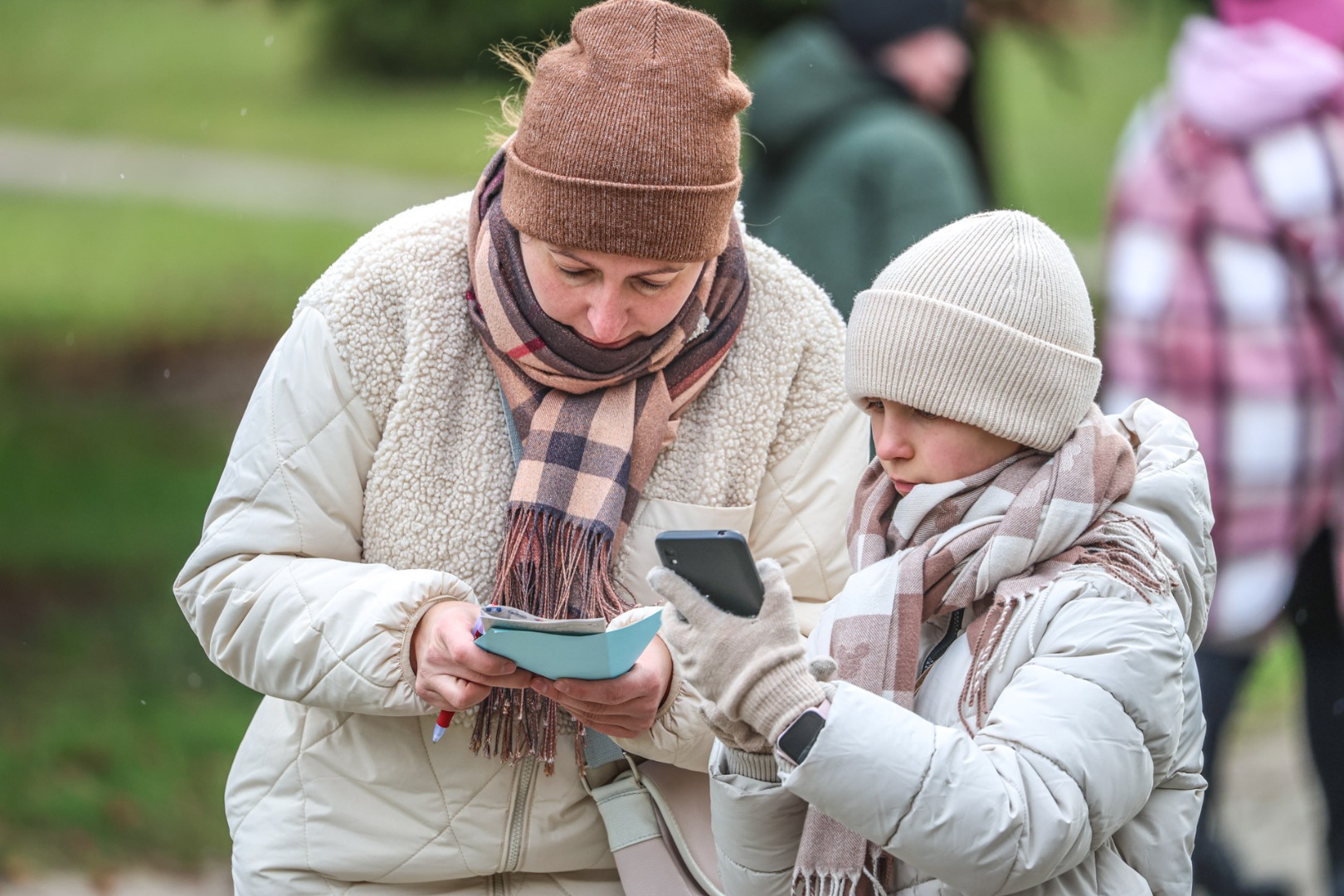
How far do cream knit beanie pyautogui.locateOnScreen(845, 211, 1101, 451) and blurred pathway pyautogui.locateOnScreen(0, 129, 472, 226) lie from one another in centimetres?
416

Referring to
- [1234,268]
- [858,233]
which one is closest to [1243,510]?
[1234,268]

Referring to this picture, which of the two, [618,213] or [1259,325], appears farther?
[1259,325]

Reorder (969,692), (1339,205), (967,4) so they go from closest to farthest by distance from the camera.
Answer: (969,692), (1339,205), (967,4)

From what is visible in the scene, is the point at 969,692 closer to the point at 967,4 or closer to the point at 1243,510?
the point at 1243,510

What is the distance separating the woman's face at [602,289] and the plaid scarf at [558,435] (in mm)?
19

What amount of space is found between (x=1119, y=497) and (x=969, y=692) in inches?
12.4

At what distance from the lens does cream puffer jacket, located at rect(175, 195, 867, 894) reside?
207 cm

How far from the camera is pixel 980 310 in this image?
5.76 ft

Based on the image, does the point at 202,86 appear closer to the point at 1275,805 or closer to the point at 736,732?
the point at 1275,805

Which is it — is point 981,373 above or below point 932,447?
above

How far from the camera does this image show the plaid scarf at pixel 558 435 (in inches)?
82.5

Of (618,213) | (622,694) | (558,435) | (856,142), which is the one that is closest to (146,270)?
(856,142)

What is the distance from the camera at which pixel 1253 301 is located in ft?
12.9

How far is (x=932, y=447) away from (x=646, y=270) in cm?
51
